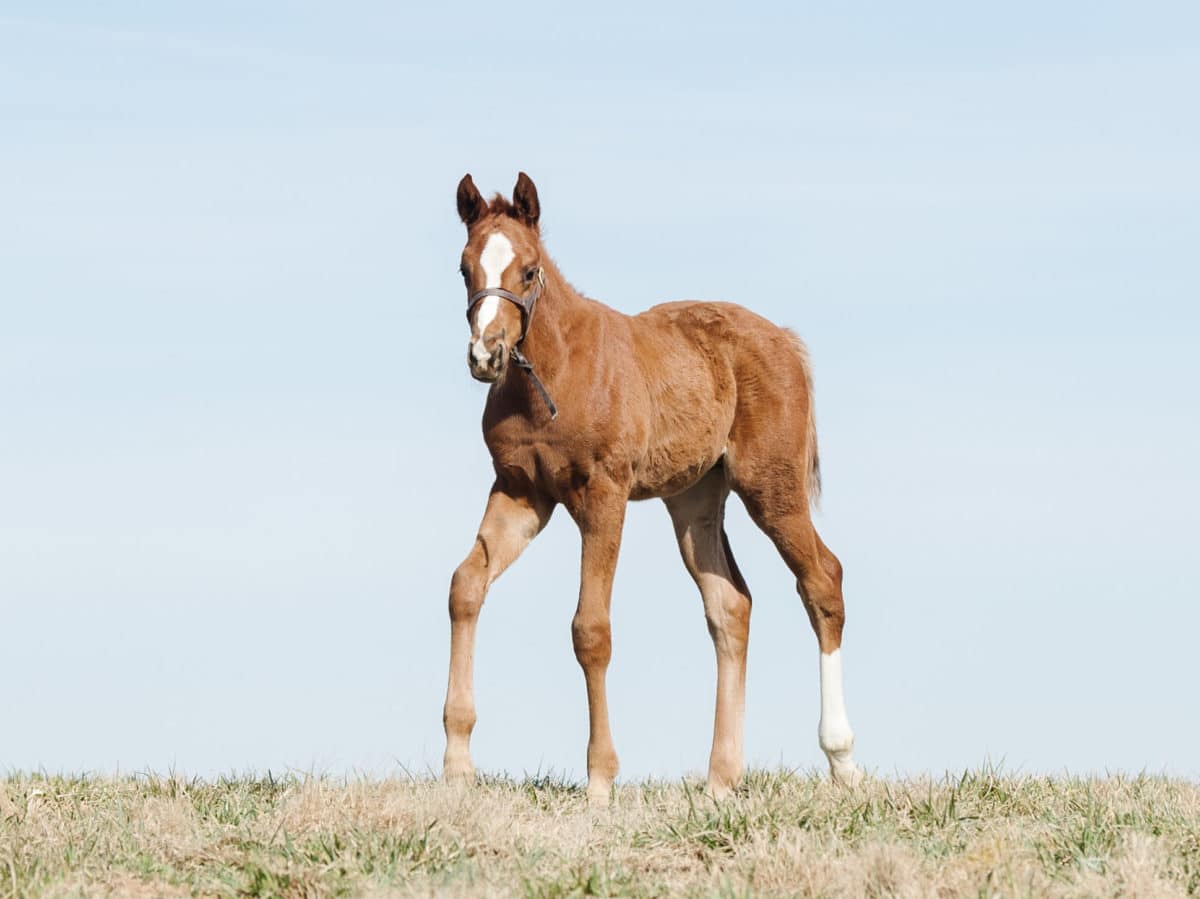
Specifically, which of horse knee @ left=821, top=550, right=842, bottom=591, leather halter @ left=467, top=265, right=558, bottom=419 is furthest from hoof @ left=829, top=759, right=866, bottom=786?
leather halter @ left=467, top=265, right=558, bottom=419

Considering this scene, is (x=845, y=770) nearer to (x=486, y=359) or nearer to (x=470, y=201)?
(x=486, y=359)

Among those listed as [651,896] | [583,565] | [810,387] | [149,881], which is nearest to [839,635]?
[810,387]

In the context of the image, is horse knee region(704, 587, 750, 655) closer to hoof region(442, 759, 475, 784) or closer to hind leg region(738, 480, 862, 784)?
hind leg region(738, 480, 862, 784)

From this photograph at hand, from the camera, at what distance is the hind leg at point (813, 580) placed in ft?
34.0

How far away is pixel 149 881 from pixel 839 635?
511cm

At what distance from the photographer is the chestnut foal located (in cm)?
884

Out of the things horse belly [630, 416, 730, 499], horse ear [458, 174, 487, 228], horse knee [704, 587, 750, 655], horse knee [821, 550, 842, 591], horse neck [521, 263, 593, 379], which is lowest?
horse knee [704, 587, 750, 655]

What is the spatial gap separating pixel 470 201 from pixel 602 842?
3662 millimetres

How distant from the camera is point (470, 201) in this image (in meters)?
8.96

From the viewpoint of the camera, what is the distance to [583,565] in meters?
8.92

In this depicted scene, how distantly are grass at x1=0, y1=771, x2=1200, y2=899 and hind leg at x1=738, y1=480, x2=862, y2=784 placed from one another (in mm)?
1382

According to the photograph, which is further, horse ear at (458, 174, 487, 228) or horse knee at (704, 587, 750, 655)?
horse knee at (704, 587, 750, 655)

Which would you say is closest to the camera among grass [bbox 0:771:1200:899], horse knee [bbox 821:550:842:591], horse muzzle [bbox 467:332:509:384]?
grass [bbox 0:771:1200:899]

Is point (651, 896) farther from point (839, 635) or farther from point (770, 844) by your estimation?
point (839, 635)
